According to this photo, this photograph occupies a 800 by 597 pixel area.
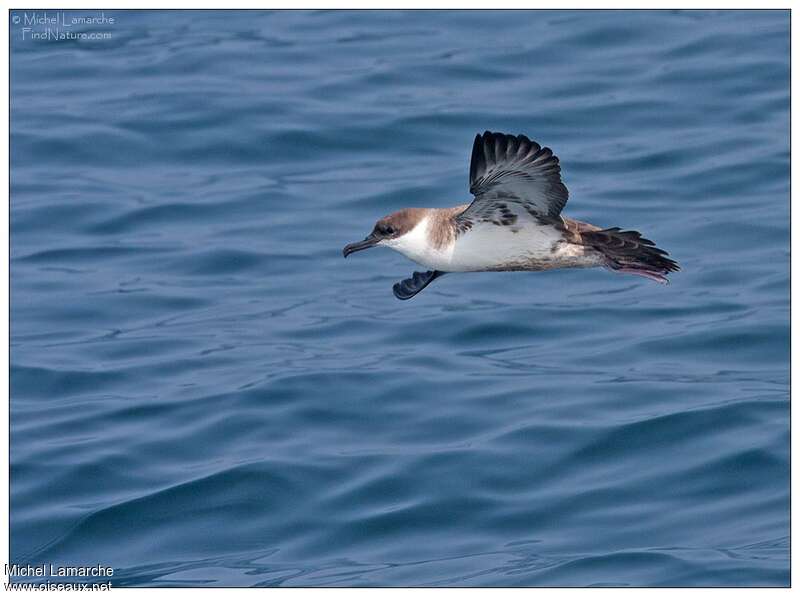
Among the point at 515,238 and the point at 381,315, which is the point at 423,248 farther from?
the point at 381,315

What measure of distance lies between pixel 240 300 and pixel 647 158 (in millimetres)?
5029

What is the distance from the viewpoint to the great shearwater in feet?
27.8

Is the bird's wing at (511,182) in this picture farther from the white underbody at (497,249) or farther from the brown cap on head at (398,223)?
the brown cap on head at (398,223)

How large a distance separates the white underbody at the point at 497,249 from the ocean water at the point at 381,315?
2794 mm

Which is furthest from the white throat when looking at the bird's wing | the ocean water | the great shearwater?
the ocean water

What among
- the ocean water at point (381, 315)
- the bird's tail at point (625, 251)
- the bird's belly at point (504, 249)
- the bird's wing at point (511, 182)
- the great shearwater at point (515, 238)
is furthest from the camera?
the ocean water at point (381, 315)

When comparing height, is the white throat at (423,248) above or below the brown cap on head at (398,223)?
below

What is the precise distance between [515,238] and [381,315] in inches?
252

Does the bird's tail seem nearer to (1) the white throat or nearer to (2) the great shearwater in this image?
(2) the great shearwater

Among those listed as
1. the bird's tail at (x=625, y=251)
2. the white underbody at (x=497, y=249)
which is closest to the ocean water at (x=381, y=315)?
the bird's tail at (x=625, y=251)

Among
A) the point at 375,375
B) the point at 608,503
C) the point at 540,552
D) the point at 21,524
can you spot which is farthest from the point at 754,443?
the point at 21,524

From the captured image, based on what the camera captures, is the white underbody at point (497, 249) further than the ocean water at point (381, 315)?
No

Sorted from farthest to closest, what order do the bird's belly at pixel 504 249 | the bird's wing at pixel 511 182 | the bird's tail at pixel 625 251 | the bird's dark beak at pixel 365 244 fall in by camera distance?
the bird's dark beak at pixel 365 244 < the bird's tail at pixel 625 251 < the bird's belly at pixel 504 249 < the bird's wing at pixel 511 182

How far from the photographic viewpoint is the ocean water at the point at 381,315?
Answer: 11461mm
